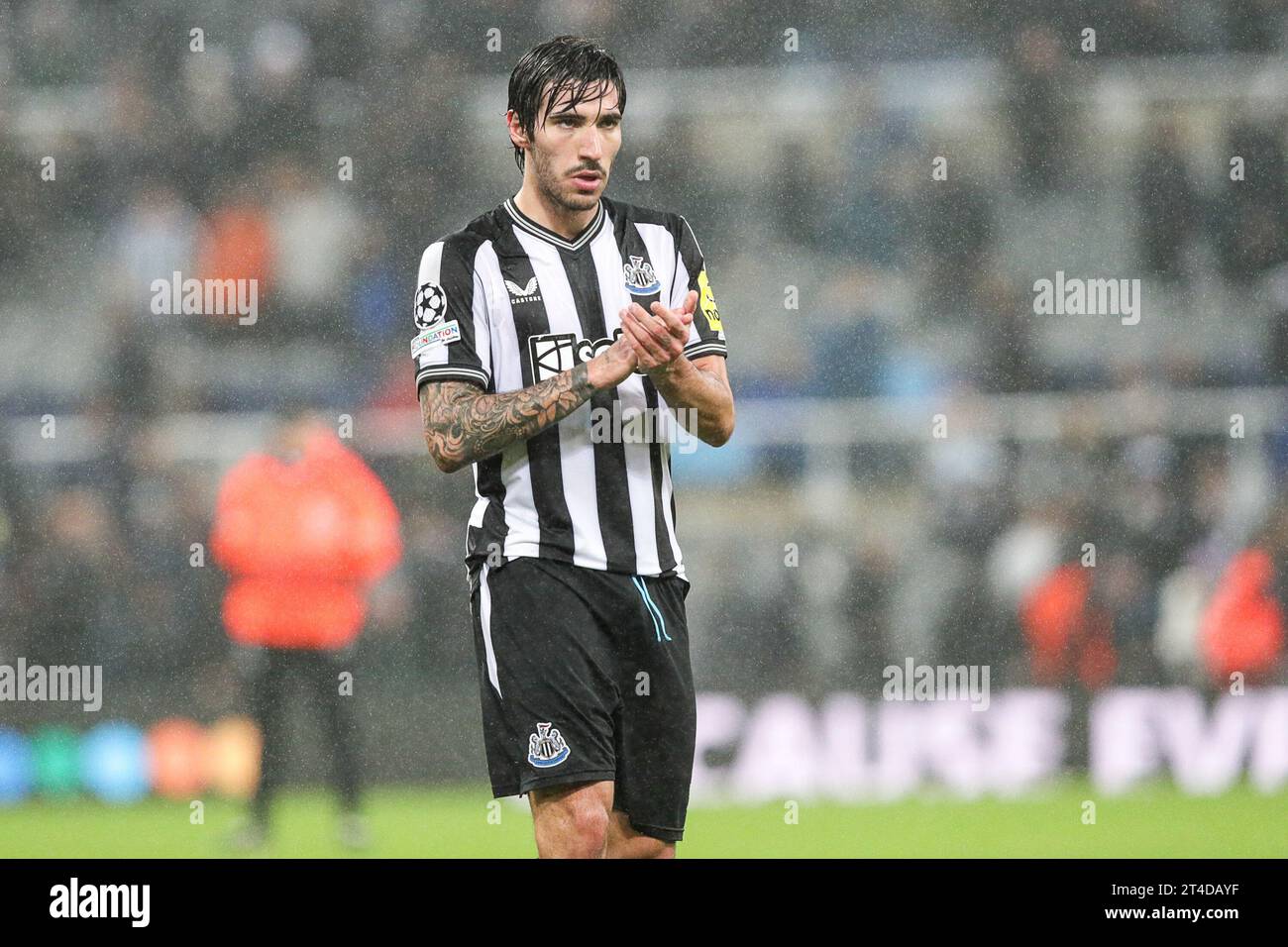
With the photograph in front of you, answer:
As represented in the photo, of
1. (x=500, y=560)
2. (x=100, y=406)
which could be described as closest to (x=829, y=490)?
(x=100, y=406)

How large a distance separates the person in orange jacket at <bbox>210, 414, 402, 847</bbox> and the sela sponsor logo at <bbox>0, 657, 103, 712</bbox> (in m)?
0.62

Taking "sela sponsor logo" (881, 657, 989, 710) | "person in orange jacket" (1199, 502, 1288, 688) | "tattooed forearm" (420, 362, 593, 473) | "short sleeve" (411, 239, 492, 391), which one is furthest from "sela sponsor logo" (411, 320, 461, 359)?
"person in orange jacket" (1199, 502, 1288, 688)

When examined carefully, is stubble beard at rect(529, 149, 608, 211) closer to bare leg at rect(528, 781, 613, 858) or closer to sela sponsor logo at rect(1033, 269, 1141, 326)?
bare leg at rect(528, 781, 613, 858)

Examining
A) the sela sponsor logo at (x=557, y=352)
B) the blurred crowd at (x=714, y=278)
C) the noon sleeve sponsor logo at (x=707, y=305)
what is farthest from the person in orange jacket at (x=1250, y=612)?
the sela sponsor logo at (x=557, y=352)

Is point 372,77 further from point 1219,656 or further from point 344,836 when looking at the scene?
point 1219,656

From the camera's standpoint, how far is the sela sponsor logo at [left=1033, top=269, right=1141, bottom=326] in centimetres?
655

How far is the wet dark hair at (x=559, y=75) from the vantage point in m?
3.31

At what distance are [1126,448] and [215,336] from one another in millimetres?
3727

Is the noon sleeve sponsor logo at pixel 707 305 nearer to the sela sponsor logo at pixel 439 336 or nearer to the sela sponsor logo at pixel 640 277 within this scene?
the sela sponsor logo at pixel 640 277

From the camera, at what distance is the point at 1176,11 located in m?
6.58

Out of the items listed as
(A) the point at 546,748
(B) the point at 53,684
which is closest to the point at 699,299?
(A) the point at 546,748

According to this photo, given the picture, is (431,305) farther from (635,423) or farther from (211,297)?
(211,297)

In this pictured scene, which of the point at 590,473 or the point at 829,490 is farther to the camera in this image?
the point at 829,490

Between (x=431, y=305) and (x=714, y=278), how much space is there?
3.48m
